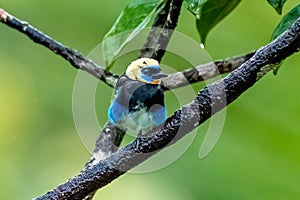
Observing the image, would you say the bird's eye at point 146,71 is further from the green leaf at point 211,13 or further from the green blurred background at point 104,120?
the green blurred background at point 104,120

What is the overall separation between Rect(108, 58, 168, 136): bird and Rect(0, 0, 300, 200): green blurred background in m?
0.70

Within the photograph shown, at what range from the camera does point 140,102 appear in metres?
0.73

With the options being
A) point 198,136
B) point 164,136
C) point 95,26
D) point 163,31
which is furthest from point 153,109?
point 95,26

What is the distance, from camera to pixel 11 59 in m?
1.88

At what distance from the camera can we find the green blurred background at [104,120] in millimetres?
1619

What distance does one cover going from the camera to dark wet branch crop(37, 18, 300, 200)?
62 cm

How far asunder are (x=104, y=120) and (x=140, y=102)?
0.94 m

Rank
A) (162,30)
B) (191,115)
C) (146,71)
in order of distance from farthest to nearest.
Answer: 1. (162,30)
2. (146,71)
3. (191,115)

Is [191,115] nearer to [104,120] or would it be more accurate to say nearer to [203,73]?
[203,73]

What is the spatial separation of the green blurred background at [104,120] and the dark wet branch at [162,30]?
0.50m

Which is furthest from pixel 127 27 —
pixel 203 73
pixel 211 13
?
pixel 203 73

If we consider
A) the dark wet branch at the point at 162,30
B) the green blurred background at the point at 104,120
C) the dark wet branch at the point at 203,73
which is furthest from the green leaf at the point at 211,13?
the green blurred background at the point at 104,120

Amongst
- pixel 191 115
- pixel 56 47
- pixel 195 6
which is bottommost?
pixel 191 115

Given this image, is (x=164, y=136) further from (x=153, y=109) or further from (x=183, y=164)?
(x=183, y=164)
